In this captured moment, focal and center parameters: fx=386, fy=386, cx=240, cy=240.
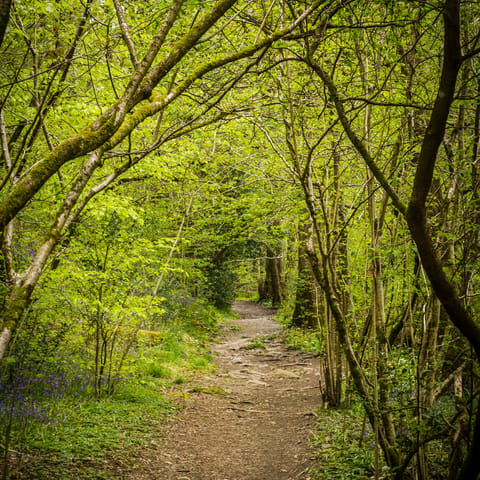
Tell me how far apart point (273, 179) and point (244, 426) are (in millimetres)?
3942

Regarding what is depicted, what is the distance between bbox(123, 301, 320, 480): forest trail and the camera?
455 cm

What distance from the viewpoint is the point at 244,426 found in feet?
20.1

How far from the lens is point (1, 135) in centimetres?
418

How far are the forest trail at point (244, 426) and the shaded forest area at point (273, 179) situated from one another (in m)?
0.84

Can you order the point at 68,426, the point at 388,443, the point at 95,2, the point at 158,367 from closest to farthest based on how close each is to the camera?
the point at 388,443 < the point at 95,2 < the point at 68,426 < the point at 158,367

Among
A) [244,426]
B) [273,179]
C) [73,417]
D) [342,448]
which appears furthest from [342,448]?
[273,179]

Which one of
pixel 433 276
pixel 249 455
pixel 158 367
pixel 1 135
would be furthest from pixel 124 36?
pixel 158 367

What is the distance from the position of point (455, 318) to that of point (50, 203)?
4.94m

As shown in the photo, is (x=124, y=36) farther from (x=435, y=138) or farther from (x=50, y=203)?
(x=50, y=203)

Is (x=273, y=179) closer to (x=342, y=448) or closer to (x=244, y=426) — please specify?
(x=342, y=448)

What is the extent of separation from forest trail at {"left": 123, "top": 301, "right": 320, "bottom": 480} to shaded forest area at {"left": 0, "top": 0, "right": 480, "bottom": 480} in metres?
0.84

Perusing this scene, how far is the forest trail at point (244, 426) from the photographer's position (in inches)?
179

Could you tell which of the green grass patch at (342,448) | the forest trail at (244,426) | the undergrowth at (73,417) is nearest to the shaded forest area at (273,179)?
the undergrowth at (73,417)

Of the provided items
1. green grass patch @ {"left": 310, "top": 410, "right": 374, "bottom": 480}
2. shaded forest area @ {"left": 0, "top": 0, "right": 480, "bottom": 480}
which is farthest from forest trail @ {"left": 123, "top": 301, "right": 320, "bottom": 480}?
shaded forest area @ {"left": 0, "top": 0, "right": 480, "bottom": 480}
